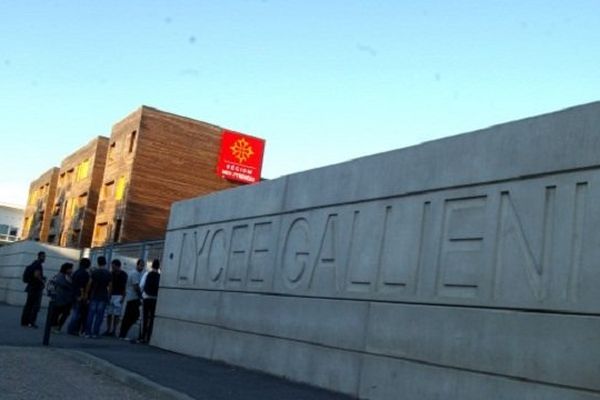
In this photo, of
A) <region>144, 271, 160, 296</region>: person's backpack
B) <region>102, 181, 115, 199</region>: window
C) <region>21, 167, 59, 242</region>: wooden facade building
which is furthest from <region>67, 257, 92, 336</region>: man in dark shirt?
<region>21, 167, 59, 242</region>: wooden facade building

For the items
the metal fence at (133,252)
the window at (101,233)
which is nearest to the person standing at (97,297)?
the metal fence at (133,252)

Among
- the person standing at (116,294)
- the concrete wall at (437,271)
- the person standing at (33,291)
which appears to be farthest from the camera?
the person standing at (33,291)

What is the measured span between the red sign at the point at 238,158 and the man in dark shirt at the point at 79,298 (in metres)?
30.4

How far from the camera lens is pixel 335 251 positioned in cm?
888

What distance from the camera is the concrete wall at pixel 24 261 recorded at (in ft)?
96.3

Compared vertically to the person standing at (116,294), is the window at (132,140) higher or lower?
higher

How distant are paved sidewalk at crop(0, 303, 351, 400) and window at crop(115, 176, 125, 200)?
29183mm

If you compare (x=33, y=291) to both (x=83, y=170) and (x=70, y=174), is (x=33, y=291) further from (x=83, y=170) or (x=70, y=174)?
(x=70, y=174)

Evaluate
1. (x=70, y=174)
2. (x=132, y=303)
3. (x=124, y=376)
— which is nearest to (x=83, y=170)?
(x=70, y=174)

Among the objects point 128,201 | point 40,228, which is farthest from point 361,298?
point 40,228

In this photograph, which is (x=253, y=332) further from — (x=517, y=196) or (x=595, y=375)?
(x=595, y=375)

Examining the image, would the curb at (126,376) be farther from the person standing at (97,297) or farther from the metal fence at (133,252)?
the metal fence at (133,252)

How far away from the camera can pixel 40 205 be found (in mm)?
67062

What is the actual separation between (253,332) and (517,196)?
205 inches
